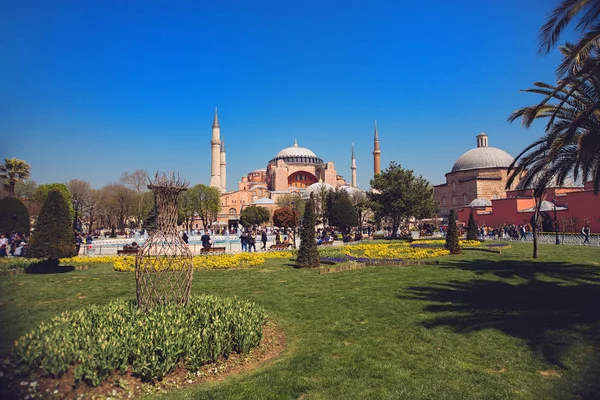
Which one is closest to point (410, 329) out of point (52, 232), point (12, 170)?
point (12, 170)

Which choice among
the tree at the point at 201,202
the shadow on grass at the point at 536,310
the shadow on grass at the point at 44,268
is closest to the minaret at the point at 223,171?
the tree at the point at 201,202

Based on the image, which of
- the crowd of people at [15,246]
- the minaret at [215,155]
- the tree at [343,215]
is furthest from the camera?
the minaret at [215,155]

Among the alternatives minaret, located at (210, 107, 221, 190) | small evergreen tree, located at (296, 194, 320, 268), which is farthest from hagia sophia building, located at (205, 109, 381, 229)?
small evergreen tree, located at (296, 194, 320, 268)

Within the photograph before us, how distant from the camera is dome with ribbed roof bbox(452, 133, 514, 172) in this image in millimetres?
40494

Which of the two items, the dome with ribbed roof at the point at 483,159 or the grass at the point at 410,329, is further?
the dome with ribbed roof at the point at 483,159

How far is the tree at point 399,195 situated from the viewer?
22844 mm

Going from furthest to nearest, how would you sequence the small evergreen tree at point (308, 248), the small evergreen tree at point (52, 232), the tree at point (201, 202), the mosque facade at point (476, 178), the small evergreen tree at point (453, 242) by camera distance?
the tree at point (201, 202) → the mosque facade at point (476, 178) → the small evergreen tree at point (453, 242) → the small evergreen tree at point (308, 248) → the small evergreen tree at point (52, 232)

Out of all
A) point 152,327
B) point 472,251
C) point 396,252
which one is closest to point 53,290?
point 152,327

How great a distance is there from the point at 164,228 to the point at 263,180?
63161 mm

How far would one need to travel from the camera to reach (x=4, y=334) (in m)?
3.02

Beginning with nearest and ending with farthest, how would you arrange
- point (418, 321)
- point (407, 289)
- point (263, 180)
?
point (418, 321)
point (407, 289)
point (263, 180)

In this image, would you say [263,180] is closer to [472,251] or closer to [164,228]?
[472,251]

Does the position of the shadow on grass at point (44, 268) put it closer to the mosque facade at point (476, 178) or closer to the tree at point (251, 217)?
the tree at point (251, 217)

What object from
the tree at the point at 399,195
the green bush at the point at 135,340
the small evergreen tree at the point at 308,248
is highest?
the tree at the point at 399,195
